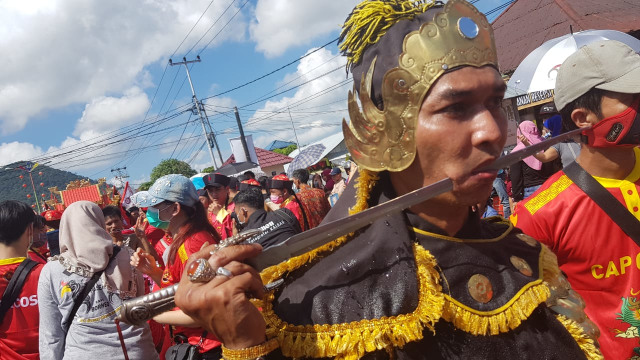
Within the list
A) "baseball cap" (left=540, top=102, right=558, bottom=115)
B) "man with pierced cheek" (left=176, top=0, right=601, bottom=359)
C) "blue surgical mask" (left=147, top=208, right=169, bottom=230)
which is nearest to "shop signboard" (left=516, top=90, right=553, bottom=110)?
"baseball cap" (left=540, top=102, right=558, bottom=115)

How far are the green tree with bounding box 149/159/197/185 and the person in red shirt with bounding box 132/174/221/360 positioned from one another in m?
55.7

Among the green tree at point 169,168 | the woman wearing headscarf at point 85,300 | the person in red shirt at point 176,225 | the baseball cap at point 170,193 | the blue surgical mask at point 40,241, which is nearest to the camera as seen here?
the woman wearing headscarf at point 85,300

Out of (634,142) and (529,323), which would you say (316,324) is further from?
(634,142)

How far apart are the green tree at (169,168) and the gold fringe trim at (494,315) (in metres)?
58.7

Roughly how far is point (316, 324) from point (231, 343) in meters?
0.28

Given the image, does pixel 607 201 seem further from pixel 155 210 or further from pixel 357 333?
pixel 155 210

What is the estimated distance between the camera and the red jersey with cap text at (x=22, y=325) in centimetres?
345

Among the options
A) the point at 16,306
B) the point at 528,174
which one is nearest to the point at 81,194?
the point at 16,306

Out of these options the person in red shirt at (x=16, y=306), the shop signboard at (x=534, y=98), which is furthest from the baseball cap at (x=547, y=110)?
the person in red shirt at (x=16, y=306)

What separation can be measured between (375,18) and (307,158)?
14775 millimetres

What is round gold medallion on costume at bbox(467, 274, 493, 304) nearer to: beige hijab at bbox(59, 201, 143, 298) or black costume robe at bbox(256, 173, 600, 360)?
black costume robe at bbox(256, 173, 600, 360)

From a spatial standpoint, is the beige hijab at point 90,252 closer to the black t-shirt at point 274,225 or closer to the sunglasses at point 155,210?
the sunglasses at point 155,210

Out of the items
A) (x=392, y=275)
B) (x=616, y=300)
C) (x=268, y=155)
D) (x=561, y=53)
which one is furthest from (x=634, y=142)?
(x=268, y=155)

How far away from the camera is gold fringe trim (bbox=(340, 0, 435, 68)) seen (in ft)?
5.11
